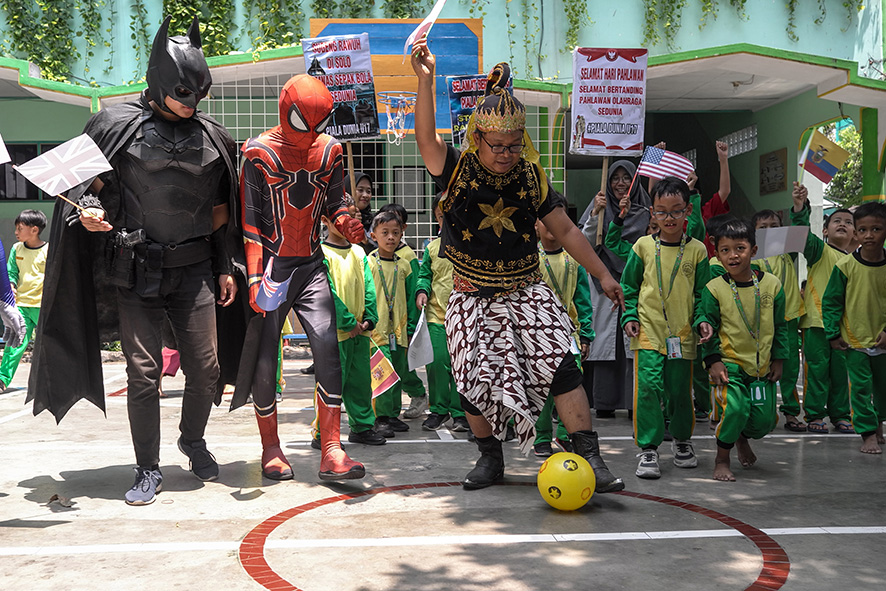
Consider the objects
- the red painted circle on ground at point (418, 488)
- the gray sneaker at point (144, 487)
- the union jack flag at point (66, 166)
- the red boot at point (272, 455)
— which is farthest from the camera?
the red boot at point (272, 455)

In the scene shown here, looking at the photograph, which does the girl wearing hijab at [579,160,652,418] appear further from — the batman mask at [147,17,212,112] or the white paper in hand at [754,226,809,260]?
the batman mask at [147,17,212,112]

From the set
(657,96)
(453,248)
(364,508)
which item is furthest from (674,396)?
(657,96)

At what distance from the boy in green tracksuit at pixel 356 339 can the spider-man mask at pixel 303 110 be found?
56.4 inches

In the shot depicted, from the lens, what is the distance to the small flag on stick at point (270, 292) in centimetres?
495

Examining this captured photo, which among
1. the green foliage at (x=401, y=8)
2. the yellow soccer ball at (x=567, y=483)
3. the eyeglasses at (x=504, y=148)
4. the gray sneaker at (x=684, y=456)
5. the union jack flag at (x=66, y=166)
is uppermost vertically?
the green foliage at (x=401, y=8)

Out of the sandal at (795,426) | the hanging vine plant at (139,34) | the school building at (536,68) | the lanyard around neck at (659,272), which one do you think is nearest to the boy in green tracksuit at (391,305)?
the lanyard around neck at (659,272)

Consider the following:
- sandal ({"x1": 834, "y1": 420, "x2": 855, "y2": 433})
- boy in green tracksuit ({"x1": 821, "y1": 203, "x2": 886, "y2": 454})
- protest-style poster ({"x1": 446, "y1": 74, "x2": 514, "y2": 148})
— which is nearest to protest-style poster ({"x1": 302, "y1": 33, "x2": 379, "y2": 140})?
protest-style poster ({"x1": 446, "y1": 74, "x2": 514, "y2": 148})

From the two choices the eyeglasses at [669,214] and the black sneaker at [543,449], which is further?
the black sneaker at [543,449]

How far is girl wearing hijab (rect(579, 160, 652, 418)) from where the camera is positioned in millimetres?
7410

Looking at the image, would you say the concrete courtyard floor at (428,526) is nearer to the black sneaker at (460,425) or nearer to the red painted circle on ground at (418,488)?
the red painted circle on ground at (418,488)

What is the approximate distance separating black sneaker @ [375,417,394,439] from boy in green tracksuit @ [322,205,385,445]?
219 millimetres

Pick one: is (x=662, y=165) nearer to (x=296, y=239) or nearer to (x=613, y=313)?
(x=613, y=313)

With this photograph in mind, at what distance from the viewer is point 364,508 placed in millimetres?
4602

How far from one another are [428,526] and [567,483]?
732mm
